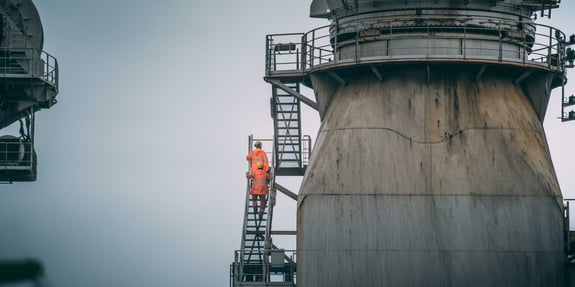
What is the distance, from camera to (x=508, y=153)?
52250mm

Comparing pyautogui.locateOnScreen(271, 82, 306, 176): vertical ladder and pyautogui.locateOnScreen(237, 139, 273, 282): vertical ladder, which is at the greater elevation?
pyautogui.locateOnScreen(271, 82, 306, 176): vertical ladder

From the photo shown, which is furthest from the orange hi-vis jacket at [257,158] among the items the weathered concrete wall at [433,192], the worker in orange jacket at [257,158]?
the weathered concrete wall at [433,192]

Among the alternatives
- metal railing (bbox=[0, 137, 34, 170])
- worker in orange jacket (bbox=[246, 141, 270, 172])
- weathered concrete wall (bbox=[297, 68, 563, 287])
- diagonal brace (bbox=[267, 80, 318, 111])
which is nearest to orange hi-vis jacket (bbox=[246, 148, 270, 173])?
worker in orange jacket (bbox=[246, 141, 270, 172])

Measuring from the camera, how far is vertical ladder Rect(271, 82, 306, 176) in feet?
192

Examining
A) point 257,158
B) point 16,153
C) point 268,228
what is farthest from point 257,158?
point 16,153

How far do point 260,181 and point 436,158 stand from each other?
9887mm

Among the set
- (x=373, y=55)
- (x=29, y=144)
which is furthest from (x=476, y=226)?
(x=29, y=144)

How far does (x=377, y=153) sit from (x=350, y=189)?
155 cm

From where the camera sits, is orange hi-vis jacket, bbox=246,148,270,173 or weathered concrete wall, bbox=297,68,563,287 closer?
weathered concrete wall, bbox=297,68,563,287

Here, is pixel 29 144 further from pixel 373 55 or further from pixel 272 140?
pixel 373 55

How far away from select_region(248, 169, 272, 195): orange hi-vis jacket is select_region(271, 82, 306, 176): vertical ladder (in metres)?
0.89

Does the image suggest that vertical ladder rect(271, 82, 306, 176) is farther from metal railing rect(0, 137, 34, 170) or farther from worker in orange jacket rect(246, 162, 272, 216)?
metal railing rect(0, 137, 34, 170)

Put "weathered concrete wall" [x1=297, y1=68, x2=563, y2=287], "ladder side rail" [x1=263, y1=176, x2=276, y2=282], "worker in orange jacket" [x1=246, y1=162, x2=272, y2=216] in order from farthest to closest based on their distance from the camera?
"worker in orange jacket" [x1=246, y1=162, x2=272, y2=216]
"ladder side rail" [x1=263, y1=176, x2=276, y2=282]
"weathered concrete wall" [x1=297, y1=68, x2=563, y2=287]

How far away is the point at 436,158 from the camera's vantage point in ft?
172
